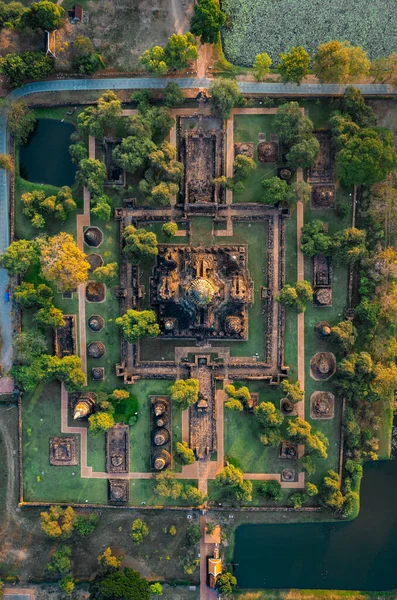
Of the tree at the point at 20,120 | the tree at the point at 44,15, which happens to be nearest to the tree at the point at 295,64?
the tree at the point at 44,15

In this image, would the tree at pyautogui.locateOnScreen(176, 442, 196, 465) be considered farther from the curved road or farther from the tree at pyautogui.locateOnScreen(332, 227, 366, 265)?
the tree at pyautogui.locateOnScreen(332, 227, 366, 265)

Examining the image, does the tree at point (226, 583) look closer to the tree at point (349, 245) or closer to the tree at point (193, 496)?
the tree at point (193, 496)

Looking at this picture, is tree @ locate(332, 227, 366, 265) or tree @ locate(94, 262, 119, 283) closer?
tree @ locate(332, 227, 366, 265)

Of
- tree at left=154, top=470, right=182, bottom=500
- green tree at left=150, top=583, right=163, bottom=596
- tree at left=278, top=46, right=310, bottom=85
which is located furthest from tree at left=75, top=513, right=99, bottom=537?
tree at left=278, top=46, right=310, bottom=85

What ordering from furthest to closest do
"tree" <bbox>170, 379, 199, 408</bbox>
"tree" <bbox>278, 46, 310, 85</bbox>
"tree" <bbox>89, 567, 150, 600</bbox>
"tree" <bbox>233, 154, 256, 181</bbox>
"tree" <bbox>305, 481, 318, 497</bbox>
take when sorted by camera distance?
"tree" <bbox>305, 481, 318, 497</bbox>, "tree" <bbox>233, 154, 256, 181</bbox>, "tree" <bbox>170, 379, 199, 408</bbox>, "tree" <bbox>278, 46, 310, 85</bbox>, "tree" <bbox>89, 567, 150, 600</bbox>

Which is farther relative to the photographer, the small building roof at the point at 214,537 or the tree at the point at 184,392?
the small building roof at the point at 214,537

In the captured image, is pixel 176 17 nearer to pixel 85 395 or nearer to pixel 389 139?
pixel 389 139
